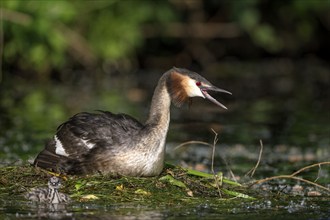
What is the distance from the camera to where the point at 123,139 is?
9453mm

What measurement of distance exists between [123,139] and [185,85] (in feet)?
2.99

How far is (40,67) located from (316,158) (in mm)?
12344

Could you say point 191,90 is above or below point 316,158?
above

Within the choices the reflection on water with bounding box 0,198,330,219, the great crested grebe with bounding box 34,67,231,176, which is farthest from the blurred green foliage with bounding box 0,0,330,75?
the reflection on water with bounding box 0,198,330,219

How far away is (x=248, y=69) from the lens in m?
27.4

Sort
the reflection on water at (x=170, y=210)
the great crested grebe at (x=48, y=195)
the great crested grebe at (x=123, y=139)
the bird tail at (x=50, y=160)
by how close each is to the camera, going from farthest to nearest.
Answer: the bird tail at (x=50, y=160) < the great crested grebe at (x=123, y=139) < the great crested grebe at (x=48, y=195) < the reflection on water at (x=170, y=210)

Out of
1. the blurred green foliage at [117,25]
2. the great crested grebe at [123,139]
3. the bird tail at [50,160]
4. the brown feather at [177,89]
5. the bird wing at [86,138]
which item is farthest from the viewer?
the blurred green foliage at [117,25]

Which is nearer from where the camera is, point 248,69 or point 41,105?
point 41,105

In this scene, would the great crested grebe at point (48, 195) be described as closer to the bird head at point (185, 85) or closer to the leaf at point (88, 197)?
the leaf at point (88, 197)

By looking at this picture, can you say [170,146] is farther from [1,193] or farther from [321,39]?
[321,39]

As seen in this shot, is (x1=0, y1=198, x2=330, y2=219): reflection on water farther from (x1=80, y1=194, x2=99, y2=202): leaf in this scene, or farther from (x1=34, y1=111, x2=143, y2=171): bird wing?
(x1=34, y1=111, x2=143, y2=171): bird wing

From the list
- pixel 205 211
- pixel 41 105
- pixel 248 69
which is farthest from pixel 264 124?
pixel 248 69

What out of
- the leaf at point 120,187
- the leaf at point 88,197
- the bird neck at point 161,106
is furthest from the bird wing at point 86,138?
the leaf at point 88,197

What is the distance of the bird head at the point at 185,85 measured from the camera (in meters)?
9.54
